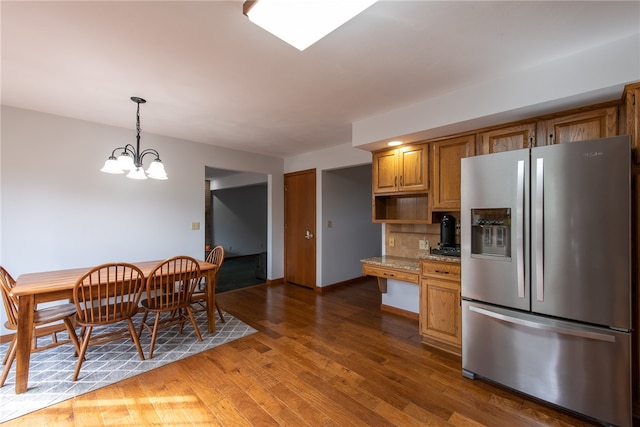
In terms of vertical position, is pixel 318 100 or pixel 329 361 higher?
pixel 318 100

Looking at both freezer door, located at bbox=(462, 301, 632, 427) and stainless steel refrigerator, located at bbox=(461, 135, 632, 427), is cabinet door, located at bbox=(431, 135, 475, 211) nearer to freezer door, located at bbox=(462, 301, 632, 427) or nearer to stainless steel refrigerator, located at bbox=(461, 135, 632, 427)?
stainless steel refrigerator, located at bbox=(461, 135, 632, 427)

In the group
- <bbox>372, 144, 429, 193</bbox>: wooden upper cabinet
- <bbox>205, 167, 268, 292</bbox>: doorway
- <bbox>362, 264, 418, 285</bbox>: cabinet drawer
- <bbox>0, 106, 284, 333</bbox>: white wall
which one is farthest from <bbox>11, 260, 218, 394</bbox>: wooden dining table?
<bbox>205, 167, 268, 292</bbox>: doorway

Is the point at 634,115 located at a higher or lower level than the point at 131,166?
higher

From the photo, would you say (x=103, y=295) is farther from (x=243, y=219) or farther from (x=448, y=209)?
(x=243, y=219)

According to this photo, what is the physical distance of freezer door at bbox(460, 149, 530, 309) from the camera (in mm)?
1958

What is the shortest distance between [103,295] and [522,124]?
4.02 meters

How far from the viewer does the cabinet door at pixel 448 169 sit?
276 centimetres

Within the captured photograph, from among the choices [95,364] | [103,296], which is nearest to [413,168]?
[103,296]

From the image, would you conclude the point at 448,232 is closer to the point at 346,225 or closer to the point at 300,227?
the point at 346,225

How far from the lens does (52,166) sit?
309 cm

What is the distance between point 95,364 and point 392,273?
120 inches

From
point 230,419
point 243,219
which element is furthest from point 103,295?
point 243,219

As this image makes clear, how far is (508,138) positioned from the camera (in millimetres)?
2488

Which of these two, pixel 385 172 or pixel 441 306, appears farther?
pixel 385 172
